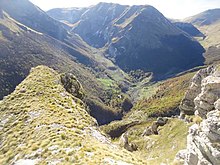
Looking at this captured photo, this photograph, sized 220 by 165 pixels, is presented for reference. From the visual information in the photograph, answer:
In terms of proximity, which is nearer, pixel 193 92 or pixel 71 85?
pixel 71 85

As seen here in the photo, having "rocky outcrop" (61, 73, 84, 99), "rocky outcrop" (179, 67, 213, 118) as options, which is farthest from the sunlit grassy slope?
"rocky outcrop" (179, 67, 213, 118)

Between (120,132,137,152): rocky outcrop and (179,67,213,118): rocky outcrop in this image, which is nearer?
(179,67,213,118): rocky outcrop

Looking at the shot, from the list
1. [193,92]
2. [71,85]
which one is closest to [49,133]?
[71,85]

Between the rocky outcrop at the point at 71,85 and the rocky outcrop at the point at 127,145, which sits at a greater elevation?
the rocky outcrop at the point at 71,85

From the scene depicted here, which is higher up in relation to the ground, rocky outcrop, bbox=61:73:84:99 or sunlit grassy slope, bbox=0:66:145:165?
sunlit grassy slope, bbox=0:66:145:165

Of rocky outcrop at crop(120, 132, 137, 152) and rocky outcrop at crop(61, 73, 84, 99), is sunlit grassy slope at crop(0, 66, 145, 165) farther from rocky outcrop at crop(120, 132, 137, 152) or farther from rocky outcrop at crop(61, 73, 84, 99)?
rocky outcrop at crop(120, 132, 137, 152)

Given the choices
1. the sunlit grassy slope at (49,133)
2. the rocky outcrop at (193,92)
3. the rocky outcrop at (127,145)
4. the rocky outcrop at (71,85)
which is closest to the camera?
the sunlit grassy slope at (49,133)

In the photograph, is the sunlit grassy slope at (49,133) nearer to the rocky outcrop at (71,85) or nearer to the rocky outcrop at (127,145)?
the rocky outcrop at (71,85)

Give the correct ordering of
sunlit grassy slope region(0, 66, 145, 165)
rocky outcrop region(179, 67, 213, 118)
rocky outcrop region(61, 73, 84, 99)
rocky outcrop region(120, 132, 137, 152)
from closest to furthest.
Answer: sunlit grassy slope region(0, 66, 145, 165)
rocky outcrop region(61, 73, 84, 99)
rocky outcrop region(179, 67, 213, 118)
rocky outcrop region(120, 132, 137, 152)

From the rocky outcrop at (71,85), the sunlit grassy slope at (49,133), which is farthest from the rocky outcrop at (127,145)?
the sunlit grassy slope at (49,133)

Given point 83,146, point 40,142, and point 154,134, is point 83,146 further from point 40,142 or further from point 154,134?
point 154,134

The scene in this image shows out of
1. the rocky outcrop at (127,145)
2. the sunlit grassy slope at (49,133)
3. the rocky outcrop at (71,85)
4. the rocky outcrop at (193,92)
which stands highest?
the sunlit grassy slope at (49,133)

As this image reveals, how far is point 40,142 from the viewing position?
Result: 70.5ft

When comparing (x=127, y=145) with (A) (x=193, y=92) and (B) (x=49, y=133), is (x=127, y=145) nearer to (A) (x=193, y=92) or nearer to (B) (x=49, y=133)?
(A) (x=193, y=92)
